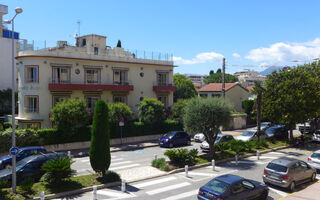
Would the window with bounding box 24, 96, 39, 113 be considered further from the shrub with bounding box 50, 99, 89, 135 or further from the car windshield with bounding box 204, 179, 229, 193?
the car windshield with bounding box 204, 179, 229, 193

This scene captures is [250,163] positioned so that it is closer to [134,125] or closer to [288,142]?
[288,142]

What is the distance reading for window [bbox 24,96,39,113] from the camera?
97.1 ft

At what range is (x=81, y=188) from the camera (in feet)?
46.3

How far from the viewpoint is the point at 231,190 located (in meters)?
11.1

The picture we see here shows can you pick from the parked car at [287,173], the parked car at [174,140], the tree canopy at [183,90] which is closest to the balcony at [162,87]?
the parked car at [174,140]

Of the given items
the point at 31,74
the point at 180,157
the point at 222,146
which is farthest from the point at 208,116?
the point at 31,74

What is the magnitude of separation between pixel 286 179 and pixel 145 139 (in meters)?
20.6

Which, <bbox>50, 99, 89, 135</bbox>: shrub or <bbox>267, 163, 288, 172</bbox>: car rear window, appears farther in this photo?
<bbox>50, 99, 89, 135</bbox>: shrub

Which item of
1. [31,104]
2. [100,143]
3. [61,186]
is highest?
[31,104]

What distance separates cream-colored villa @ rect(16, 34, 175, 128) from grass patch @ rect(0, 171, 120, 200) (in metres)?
14.5

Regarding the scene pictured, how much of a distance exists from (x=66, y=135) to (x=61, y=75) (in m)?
7.92

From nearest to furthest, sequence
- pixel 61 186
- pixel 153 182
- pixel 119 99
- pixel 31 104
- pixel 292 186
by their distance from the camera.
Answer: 1. pixel 61 186
2. pixel 292 186
3. pixel 153 182
4. pixel 31 104
5. pixel 119 99

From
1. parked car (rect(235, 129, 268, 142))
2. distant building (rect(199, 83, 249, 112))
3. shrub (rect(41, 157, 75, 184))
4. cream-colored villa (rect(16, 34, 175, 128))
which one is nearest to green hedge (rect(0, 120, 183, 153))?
cream-colored villa (rect(16, 34, 175, 128))

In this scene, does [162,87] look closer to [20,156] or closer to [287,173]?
[20,156]
